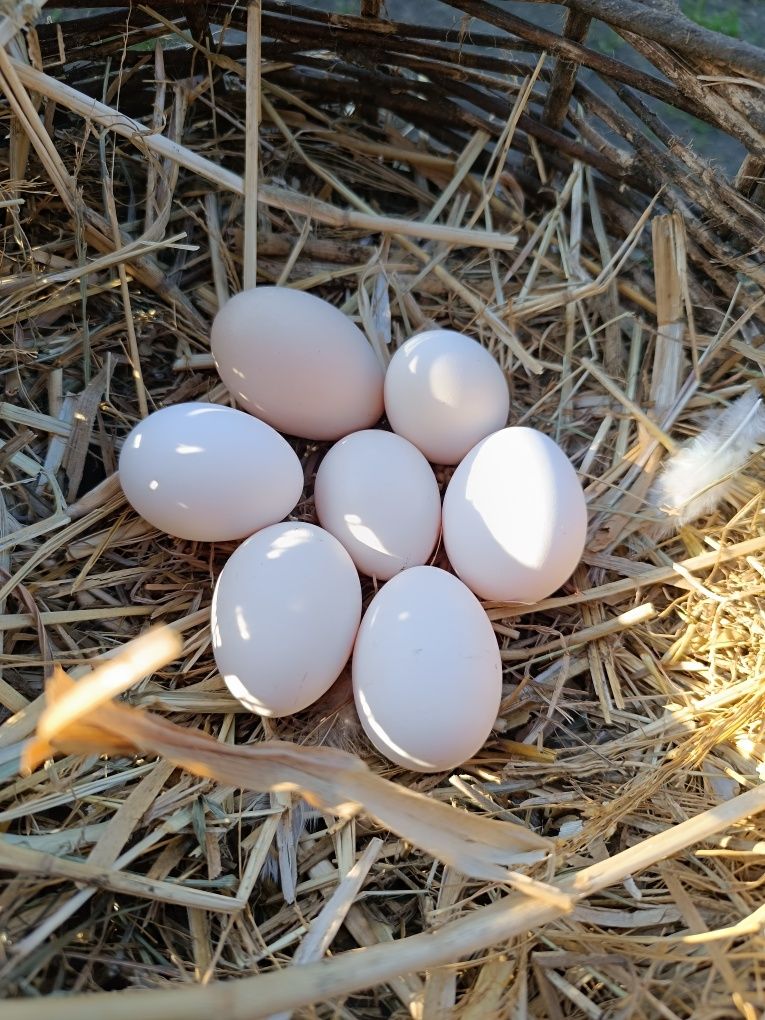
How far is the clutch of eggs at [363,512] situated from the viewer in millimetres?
1010

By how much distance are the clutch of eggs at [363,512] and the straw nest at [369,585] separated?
89 millimetres

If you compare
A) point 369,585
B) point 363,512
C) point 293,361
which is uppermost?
point 293,361

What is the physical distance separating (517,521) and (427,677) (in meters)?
0.24

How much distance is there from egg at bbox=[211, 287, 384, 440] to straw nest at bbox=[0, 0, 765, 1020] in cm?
11

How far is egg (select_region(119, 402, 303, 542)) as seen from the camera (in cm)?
110

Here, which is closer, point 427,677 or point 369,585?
point 427,677

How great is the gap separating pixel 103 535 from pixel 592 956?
30.6 inches

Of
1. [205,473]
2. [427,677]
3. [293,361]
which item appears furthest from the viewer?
[293,361]

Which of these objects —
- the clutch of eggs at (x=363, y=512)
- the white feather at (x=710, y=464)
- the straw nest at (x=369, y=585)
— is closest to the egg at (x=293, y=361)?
the clutch of eggs at (x=363, y=512)

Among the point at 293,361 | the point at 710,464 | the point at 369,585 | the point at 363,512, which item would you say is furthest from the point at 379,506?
the point at 710,464

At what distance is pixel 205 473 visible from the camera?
109 centimetres

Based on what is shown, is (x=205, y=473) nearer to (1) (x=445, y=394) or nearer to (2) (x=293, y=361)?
(2) (x=293, y=361)

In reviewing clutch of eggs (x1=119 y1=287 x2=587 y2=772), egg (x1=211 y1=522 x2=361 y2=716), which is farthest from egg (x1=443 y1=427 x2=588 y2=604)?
egg (x1=211 y1=522 x2=361 y2=716)

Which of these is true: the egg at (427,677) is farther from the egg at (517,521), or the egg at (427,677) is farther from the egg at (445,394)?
the egg at (445,394)
